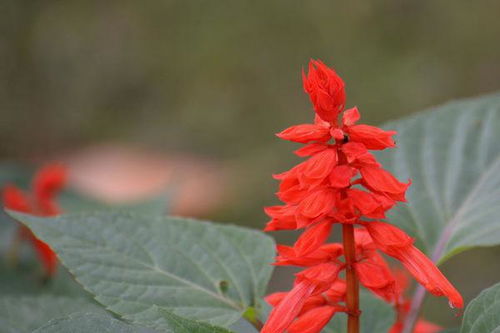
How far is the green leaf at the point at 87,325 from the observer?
1005 millimetres

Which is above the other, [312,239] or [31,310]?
[312,239]

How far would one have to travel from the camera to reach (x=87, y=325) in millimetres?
1012

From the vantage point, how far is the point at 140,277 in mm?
1244

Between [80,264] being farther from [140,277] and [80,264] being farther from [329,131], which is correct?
[329,131]

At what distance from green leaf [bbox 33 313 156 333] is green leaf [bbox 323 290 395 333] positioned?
45cm

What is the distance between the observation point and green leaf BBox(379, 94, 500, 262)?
1534mm

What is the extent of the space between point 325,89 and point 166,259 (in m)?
0.51

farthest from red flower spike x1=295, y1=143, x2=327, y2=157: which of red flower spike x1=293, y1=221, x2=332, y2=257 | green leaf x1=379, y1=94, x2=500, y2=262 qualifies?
green leaf x1=379, y1=94, x2=500, y2=262

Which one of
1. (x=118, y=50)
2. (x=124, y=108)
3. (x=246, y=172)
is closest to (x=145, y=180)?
(x=246, y=172)

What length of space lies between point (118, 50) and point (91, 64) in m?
0.32

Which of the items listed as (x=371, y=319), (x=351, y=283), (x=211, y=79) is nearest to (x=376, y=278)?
(x=351, y=283)

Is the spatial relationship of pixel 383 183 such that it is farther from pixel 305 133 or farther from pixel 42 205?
pixel 42 205

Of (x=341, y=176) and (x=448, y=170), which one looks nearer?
(x=341, y=176)

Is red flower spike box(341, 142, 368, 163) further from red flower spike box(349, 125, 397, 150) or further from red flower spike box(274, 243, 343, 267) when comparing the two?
red flower spike box(274, 243, 343, 267)
